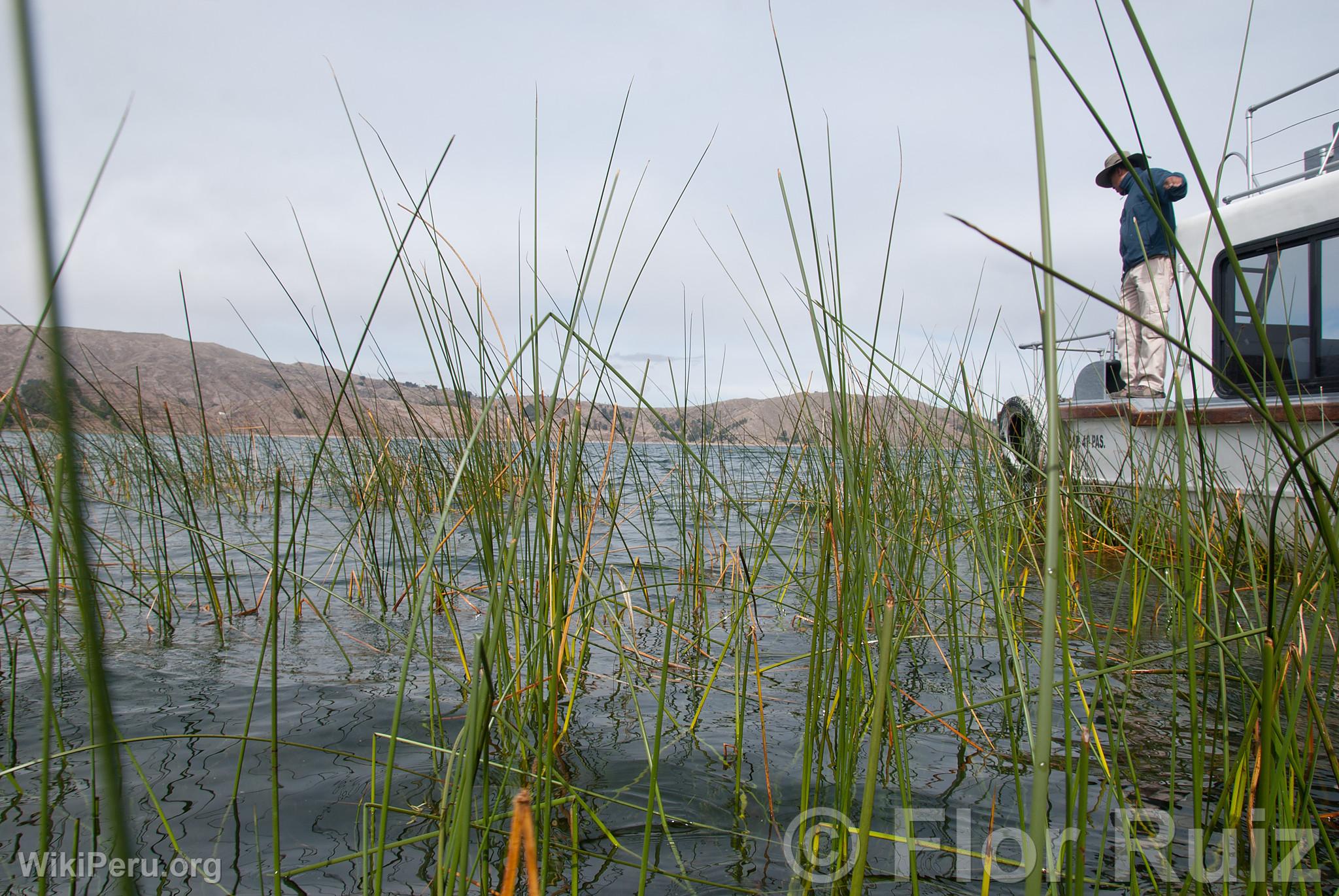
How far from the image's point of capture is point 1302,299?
12.2 feet

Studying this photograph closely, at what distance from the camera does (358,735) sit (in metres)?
1.51

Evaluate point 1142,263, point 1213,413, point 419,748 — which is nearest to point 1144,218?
point 1142,263

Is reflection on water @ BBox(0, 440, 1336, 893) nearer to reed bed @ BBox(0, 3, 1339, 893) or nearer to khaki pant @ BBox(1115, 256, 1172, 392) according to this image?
reed bed @ BBox(0, 3, 1339, 893)

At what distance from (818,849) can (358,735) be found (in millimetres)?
946

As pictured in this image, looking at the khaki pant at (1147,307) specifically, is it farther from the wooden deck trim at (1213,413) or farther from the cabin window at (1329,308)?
the cabin window at (1329,308)

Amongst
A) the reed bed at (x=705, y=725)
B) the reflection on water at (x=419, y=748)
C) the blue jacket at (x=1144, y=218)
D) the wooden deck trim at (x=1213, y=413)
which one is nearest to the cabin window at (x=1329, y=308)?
the wooden deck trim at (x=1213, y=413)

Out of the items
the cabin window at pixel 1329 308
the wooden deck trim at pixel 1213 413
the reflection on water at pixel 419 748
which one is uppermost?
the cabin window at pixel 1329 308

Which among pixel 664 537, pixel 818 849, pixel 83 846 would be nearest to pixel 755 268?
pixel 818 849

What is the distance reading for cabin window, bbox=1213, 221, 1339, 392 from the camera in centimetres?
358

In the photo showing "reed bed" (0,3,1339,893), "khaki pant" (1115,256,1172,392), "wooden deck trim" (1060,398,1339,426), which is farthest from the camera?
"khaki pant" (1115,256,1172,392)

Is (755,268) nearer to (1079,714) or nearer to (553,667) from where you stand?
(553,667)

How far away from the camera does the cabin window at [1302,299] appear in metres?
3.58

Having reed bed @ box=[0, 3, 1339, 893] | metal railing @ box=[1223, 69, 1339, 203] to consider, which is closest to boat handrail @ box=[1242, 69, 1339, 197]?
metal railing @ box=[1223, 69, 1339, 203]

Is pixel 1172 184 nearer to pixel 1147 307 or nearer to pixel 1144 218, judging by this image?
Result: pixel 1144 218
